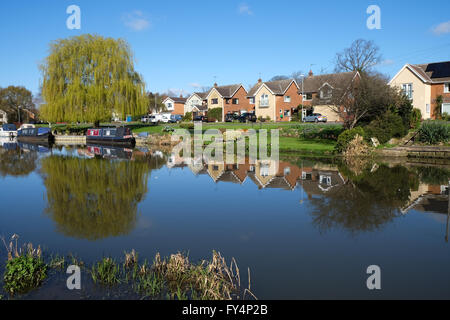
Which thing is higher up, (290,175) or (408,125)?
(408,125)

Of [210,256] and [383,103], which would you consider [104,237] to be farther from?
[383,103]

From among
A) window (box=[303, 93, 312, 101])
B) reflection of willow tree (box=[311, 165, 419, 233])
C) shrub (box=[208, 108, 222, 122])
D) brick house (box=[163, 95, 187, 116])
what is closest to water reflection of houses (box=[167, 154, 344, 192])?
reflection of willow tree (box=[311, 165, 419, 233])

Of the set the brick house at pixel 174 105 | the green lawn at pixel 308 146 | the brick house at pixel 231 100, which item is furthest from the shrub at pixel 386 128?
the brick house at pixel 174 105

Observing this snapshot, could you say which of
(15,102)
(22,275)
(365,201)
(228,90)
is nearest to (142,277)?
(22,275)

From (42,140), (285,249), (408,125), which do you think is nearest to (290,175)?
(285,249)

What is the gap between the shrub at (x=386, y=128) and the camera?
91.4 ft

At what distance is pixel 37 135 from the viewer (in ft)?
157

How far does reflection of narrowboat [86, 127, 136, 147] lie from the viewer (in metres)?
39.1

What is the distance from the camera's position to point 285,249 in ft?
28.4

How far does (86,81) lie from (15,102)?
62.5 metres

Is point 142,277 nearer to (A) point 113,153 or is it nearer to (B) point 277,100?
(A) point 113,153

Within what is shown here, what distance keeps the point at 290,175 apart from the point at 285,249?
35.3ft

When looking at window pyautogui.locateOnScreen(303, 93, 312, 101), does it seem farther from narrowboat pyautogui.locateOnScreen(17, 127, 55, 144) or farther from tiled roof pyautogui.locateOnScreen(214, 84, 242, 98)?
narrowboat pyautogui.locateOnScreen(17, 127, 55, 144)

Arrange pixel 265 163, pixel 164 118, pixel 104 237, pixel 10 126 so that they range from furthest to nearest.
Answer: pixel 164 118 → pixel 10 126 → pixel 265 163 → pixel 104 237
